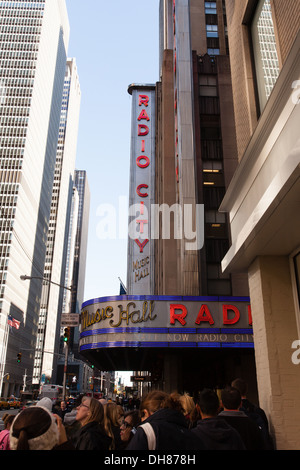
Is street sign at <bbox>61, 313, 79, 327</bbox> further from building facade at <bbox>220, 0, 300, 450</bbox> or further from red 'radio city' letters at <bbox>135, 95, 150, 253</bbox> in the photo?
red 'radio city' letters at <bbox>135, 95, 150, 253</bbox>

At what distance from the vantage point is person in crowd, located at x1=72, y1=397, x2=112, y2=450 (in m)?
4.43

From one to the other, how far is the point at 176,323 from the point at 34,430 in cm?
1907

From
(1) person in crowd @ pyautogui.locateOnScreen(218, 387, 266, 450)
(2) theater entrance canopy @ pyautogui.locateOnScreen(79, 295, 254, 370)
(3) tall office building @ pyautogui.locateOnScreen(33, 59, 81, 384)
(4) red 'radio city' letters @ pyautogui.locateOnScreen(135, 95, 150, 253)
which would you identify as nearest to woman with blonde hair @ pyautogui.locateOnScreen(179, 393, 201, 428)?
(1) person in crowd @ pyautogui.locateOnScreen(218, 387, 266, 450)

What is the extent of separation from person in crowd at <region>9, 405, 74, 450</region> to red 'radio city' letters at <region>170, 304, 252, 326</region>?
18853 millimetres

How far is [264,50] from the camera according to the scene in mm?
10125

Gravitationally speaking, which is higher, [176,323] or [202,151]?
[202,151]

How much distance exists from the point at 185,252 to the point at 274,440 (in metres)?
19.9

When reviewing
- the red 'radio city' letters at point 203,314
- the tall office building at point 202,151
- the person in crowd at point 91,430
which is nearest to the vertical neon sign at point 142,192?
the tall office building at point 202,151

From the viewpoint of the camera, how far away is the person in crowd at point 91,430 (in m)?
4.43

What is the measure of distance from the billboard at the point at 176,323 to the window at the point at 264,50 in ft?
45.5

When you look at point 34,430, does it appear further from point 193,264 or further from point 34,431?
point 193,264

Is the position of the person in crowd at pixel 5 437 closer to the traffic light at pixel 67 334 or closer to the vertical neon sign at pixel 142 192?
the traffic light at pixel 67 334

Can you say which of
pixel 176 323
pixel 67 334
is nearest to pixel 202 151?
pixel 176 323
